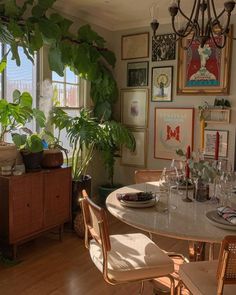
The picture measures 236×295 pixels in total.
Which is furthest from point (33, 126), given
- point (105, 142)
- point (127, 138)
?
point (127, 138)

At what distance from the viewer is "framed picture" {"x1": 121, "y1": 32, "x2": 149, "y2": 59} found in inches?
166

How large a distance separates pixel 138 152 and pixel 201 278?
9.37 ft

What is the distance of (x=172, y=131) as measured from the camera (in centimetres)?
413

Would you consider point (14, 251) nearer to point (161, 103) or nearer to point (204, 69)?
point (161, 103)

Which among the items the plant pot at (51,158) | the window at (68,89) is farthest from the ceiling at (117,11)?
the plant pot at (51,158)

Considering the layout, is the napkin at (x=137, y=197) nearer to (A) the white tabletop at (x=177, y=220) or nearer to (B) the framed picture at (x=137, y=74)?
(A) the white tabletop at (x=177, y=220)

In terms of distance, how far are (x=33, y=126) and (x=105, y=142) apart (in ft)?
2.86

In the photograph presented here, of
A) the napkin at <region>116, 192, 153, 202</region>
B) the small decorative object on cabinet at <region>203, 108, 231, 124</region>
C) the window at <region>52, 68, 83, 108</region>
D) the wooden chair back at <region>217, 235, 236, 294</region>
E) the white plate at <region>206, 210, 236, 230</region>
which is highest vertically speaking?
the window at <region>52, 68, 83, 108</region>

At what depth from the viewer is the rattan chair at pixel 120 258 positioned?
1.69m

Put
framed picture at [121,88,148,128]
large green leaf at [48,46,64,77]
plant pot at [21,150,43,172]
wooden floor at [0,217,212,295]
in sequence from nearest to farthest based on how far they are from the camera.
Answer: wooden floor at [0,217,212,295] → plant pot at [21,150,43,172] → large green leaf at [48,46,64,77] → framed picture at [121,88,148,128]

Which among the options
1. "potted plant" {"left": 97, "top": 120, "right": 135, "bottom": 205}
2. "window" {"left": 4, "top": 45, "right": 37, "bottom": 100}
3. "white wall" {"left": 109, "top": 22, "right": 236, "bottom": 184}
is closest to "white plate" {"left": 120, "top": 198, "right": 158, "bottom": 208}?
"potted plant" {"left": 97, "top": 120, "right": 135, "bottom": 205}

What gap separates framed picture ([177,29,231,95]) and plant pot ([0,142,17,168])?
7.14ft

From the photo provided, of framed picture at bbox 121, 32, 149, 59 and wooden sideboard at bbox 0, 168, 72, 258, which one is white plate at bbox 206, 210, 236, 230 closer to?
wooden sideboard at bbox 0, 168, 72, 258

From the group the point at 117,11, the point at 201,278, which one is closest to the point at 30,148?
the point at 201,278
